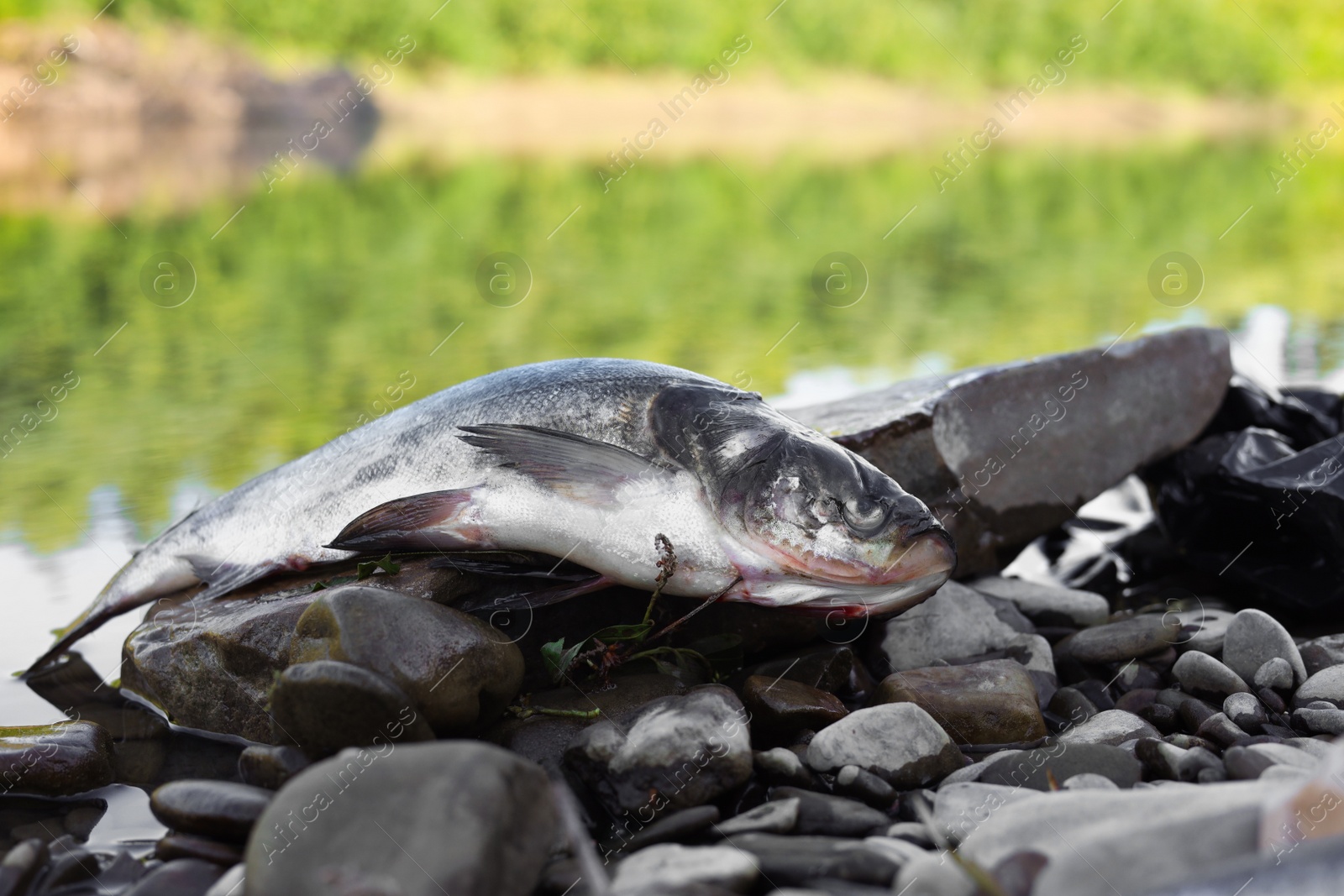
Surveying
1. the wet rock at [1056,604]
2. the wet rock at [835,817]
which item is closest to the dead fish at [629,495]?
the wet rock at [835,817]

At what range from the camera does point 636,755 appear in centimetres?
324

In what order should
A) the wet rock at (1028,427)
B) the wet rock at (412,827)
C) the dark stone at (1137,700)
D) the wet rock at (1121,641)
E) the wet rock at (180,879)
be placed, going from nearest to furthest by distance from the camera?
the wet rock at (412,827), the wet rock at (180,879), the dark stone at (1137,700), the wet rock at (1121,641), the wet rock at (1028,427)

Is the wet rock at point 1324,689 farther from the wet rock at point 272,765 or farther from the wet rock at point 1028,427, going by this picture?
the wet rock at point 272,765

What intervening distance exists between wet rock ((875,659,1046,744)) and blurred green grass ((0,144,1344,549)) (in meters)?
4.47

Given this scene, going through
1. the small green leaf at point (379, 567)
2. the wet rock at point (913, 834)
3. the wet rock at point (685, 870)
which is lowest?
the wet rock at point (913, 834)

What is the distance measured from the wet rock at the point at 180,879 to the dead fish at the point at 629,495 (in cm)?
116

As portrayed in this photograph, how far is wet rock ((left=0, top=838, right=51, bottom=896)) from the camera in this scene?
2947mm

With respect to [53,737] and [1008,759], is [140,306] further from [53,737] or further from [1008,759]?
[1008,759]

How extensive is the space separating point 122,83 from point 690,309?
36347mm

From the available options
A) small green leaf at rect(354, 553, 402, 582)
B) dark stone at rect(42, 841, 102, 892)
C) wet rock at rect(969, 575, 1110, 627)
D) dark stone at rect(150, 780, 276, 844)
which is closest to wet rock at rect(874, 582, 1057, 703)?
wet rock at rect(969, 575, 1110, 627)

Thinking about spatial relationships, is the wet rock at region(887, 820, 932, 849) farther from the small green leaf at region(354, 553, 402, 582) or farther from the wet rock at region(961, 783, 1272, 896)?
the small green leaf at region(354, 553, 402, 582)

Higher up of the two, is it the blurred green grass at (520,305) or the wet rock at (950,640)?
the blurred green grass at (520,305)

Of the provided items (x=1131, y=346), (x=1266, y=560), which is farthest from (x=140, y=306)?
(x=1266, y=560)

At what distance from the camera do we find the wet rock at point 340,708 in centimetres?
311
